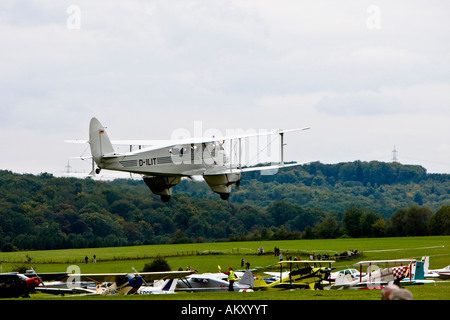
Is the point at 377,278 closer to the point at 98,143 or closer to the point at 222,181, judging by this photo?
the point at 222,181

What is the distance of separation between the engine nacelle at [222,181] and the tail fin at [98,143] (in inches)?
327

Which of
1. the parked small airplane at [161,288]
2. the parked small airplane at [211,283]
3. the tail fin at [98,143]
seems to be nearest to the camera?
the parked small airplane at [161,288]

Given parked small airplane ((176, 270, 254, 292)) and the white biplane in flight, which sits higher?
the white biplane in flight

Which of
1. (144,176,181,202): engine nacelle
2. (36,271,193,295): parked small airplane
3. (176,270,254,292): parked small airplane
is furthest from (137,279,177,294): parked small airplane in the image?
(144,176,181,202): engine nacelle

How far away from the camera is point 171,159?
41.1 meters

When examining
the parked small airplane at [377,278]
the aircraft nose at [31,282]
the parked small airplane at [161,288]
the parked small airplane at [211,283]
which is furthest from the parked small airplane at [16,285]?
the parked small airplane at [377,278]

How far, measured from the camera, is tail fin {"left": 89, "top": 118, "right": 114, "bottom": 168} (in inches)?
1497

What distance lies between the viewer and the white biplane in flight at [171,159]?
38.3 metres

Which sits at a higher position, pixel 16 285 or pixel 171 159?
pixel 171 159

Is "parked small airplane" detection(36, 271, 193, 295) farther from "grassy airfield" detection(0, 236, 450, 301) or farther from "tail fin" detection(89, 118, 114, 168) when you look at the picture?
"grassy airfield" detection(0, 236, 450, 301)

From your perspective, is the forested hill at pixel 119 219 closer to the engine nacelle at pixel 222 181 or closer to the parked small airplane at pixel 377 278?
the engine nacelle at pixel 222 181

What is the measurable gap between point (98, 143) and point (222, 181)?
9.83 meters

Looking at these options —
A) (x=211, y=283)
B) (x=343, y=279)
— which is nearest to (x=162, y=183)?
(x=211, y=283)
